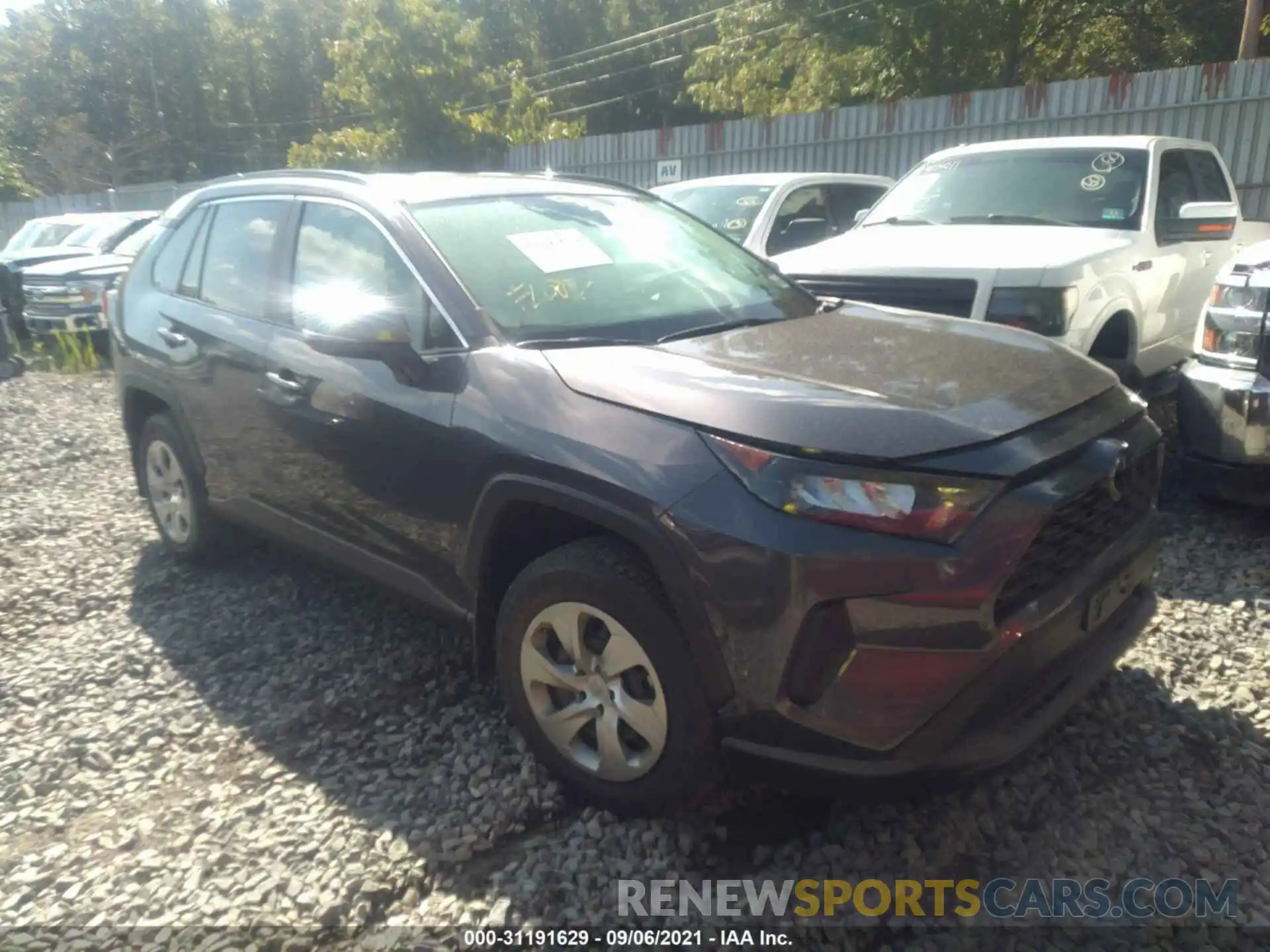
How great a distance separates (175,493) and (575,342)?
2652 mm

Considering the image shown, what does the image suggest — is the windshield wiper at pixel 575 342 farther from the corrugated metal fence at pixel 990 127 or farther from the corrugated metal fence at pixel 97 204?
the corrugated metal fence at pixel 97 204

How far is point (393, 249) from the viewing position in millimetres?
3238

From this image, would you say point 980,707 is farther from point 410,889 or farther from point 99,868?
point 99,868

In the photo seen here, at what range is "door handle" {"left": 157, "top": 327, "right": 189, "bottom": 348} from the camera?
13.7 ft

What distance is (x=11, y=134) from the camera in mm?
45250

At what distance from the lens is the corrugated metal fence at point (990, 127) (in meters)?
10.3

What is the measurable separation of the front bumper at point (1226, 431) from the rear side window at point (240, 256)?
3923mm

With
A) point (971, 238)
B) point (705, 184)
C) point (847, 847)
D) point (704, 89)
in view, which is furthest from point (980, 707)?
point (704, 89)

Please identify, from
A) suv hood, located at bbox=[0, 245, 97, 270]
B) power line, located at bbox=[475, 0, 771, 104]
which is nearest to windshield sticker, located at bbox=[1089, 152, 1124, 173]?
suv hood, located at bbox=[0, 245, 97, 270]

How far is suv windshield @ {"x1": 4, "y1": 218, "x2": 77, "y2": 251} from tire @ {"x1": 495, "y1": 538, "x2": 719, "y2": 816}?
13958 millimetres

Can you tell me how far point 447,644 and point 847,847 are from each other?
1.80m

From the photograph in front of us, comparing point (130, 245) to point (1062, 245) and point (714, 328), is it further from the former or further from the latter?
point (714, 328)

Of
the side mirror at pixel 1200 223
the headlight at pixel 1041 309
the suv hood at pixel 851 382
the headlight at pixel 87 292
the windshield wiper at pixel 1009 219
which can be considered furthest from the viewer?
the headlight at pixel 87 292
